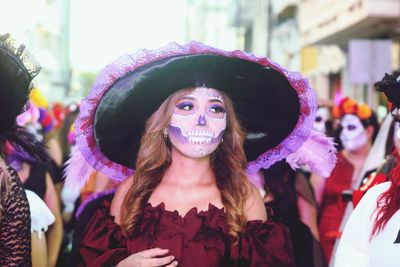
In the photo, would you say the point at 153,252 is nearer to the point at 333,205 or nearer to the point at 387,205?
the point at 387,205

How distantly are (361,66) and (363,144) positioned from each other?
5499 mm

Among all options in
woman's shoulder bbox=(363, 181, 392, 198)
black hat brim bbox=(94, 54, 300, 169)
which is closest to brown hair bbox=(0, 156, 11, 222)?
black hat brim bbox=(94, 54, 300, 169)

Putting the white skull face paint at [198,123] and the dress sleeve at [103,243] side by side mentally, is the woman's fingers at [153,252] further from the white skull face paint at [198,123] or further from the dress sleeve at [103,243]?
the white skull face paint at [198,123]

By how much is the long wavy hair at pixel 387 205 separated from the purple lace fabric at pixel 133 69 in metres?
0.72

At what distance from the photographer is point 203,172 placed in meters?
3.47

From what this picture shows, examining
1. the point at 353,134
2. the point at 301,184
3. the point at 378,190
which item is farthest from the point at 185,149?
the point at 353,134

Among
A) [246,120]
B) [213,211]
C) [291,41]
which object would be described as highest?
[291,41]

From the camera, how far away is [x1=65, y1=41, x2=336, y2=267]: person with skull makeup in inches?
128

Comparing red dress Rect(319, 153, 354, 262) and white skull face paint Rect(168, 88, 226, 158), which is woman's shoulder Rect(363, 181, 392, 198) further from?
red dress Rect(319, 153, 354, 262)

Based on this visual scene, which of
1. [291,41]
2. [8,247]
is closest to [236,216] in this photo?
[8,247]

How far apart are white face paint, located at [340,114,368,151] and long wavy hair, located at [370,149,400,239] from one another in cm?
399

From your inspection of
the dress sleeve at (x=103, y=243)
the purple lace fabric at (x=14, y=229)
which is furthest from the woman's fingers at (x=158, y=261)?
the purple lace fabric at (x=14, y=229)

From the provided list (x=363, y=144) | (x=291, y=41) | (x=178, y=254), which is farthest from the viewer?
(x=291, y=41)

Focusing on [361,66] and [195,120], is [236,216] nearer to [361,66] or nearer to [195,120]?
[195,120]
